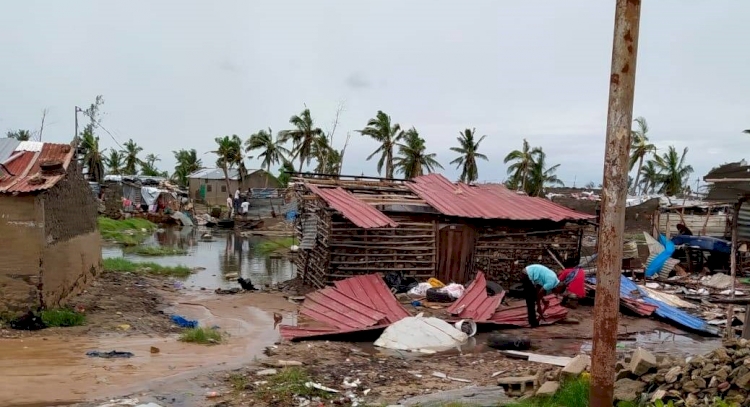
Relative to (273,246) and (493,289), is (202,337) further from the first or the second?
(273,246)

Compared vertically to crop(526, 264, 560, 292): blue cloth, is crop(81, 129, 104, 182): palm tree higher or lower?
higher

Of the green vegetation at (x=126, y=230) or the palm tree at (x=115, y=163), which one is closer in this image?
the green vegetation at (x=126, y=230)

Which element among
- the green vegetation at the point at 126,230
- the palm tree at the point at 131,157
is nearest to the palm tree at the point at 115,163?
the palm tree at the point at 131,157

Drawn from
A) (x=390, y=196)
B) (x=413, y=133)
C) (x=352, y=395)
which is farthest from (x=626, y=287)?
(x=413, y=133)

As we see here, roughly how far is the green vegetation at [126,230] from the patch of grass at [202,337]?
18185mm

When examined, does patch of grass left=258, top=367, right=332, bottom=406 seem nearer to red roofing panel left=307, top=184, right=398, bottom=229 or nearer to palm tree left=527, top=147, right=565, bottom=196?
red roofing panel left=307, top=184, right=398, bottom=229

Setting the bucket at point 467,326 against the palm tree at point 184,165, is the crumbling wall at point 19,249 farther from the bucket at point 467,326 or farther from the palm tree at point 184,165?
the palm tree at point 184,165

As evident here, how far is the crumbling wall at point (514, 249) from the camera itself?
15375 millimetres

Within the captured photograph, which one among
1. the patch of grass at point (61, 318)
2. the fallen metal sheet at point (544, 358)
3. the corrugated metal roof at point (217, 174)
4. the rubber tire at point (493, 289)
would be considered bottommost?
the fallen metal sheet at point (544, 358)

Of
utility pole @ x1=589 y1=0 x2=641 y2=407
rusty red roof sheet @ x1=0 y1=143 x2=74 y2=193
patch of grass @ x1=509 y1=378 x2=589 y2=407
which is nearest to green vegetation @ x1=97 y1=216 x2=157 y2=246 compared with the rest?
rusty red roof sheet @ x1=0 y1=143 x2=74 y2=193

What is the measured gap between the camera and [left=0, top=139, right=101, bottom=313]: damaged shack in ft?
31.1

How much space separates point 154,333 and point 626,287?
1051 centimetres

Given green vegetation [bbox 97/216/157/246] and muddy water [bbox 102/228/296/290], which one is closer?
muddy water [bbox 102/228/296/290]

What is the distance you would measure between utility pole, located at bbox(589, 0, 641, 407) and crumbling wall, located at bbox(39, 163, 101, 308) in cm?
883
